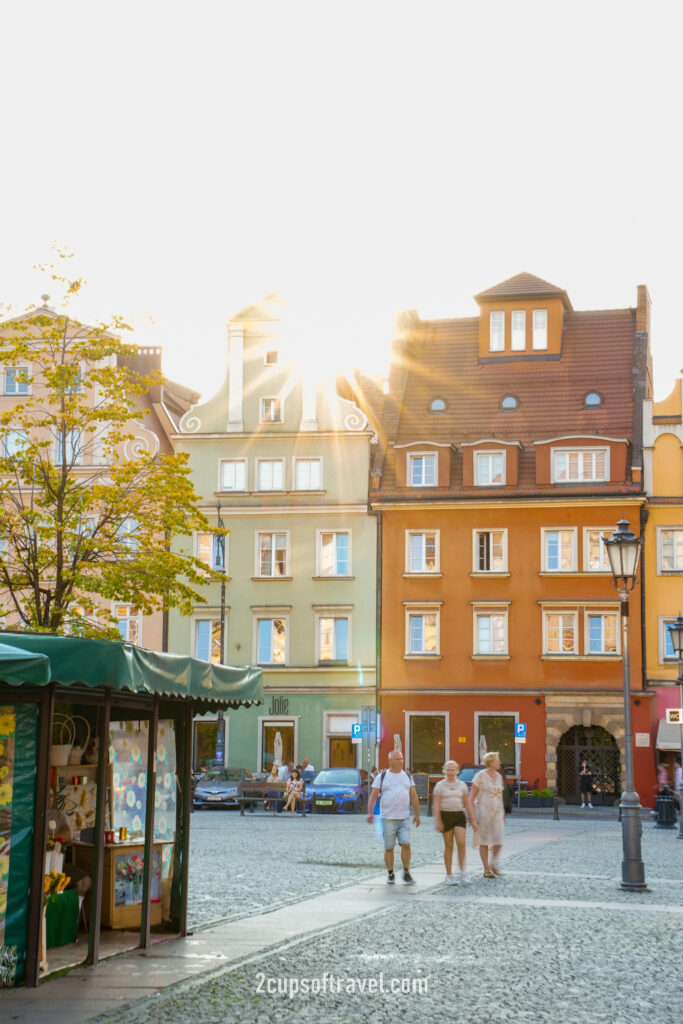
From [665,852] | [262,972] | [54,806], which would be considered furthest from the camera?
[665,852]

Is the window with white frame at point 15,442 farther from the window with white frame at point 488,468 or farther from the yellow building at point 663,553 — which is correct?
the yellow building at point 663,553

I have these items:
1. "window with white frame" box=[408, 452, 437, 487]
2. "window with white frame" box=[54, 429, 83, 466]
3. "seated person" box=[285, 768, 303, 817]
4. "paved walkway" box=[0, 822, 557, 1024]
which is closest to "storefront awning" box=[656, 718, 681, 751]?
"window with white frame" box=[408, 452, 437, 487]

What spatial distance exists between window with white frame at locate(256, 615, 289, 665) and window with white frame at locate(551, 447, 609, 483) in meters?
11.8

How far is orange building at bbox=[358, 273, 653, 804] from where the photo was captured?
5181 centimetres

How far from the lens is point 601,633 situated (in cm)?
5197

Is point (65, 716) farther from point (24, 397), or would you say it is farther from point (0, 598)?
point (24, 397)

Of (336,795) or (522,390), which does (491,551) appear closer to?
(522,390)

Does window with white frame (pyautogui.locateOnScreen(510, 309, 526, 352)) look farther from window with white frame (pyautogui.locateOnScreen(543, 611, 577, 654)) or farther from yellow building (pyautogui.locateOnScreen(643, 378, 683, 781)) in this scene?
window with white frame (pyautogui.locateOnScreen(543, 611, 577, 654))

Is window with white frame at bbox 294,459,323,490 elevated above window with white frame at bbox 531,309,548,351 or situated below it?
below

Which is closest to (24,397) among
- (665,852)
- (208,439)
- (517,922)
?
(208,439)

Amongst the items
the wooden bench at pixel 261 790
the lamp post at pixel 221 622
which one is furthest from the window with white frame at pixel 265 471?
the wooden bench at pixel 261 790

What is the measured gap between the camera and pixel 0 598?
52.7 meters

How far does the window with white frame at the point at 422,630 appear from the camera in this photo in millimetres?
53594

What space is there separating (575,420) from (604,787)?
13915 mm
